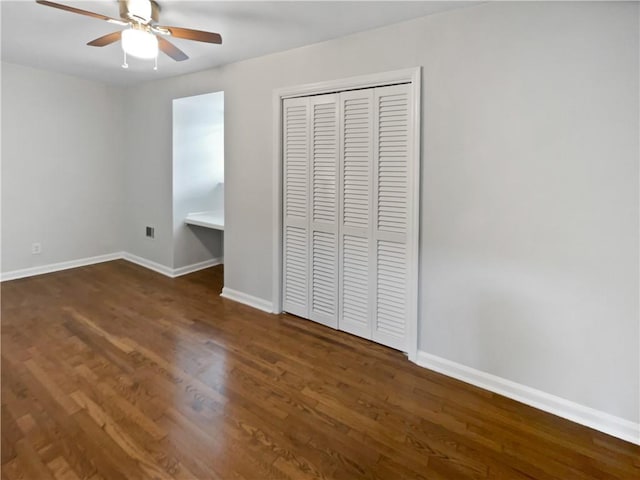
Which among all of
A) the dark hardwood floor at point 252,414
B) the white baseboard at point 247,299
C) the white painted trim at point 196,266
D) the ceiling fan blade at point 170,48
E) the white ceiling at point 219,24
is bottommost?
the dark hardwood floor at point 252,414

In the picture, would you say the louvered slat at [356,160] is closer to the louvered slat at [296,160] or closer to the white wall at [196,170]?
the louvered slat at [296,160]

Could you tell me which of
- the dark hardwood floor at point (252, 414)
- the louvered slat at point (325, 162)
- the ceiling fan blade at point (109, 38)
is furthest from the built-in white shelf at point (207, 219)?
the ceiling fan blade at point (109, 38)

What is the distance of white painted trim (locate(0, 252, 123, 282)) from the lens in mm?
3959

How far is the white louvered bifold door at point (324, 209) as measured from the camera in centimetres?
273

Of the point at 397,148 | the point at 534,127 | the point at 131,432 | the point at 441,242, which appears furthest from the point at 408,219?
the point at 131,432

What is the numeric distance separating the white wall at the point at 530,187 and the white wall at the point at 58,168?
11.3 ft

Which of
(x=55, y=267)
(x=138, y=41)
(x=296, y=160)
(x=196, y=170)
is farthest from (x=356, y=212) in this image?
(x=55, y=267)

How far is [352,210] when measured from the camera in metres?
2.68

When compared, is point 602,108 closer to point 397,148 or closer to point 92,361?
point 397,148

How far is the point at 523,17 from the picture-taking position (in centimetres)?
190

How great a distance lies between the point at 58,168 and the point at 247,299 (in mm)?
2928

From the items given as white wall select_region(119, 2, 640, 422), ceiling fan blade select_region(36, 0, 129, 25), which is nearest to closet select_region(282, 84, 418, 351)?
white wall select_region(119, 2, 640, 422)

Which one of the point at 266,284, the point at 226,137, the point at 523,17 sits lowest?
the point at 266,284

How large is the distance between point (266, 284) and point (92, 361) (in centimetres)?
144
